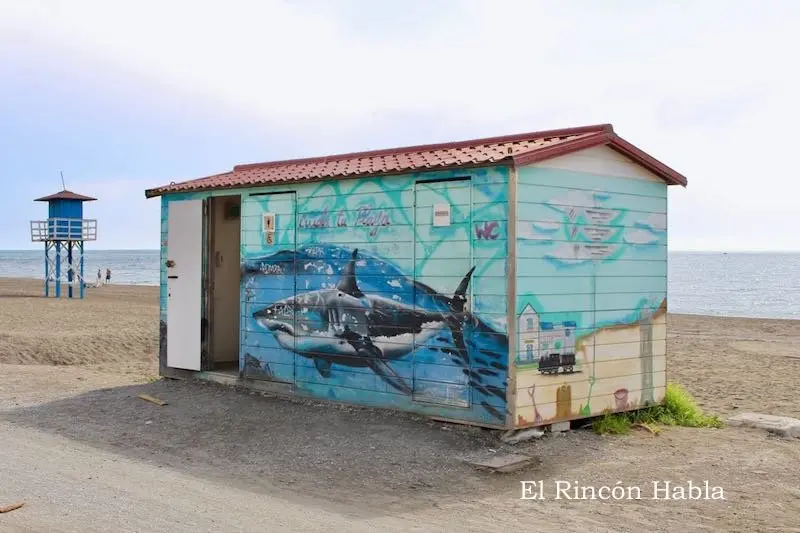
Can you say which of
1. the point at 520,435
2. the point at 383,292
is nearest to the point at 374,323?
the point at 383,292

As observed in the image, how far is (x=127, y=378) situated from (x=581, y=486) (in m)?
8.26

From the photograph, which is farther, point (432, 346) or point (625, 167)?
point (625, 167)

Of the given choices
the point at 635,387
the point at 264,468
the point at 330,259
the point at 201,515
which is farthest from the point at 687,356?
the point at 201,515

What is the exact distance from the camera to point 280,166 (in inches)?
453

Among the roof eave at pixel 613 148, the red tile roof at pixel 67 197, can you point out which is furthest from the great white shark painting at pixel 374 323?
the red tile roof at pixel 67 197

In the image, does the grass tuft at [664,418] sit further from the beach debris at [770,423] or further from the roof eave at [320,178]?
the roof eave at [320,178]

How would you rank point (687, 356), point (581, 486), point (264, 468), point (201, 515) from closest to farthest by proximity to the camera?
point (201, 515) → point (581, 486) → point (264, 468) → point (687, 356)

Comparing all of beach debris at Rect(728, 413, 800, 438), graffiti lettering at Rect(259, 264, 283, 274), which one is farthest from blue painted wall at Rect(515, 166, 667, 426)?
graffiti lettering at Rect(259, 264, 283, 274)

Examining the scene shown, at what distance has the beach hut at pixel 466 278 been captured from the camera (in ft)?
26.0

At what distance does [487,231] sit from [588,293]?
1.41 m

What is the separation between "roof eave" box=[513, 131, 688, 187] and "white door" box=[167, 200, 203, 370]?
496 centimetres

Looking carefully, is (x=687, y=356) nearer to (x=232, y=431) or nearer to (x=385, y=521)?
(x=232, y=431)

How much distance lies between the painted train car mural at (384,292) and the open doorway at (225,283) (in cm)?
129

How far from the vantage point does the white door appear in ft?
36.5
